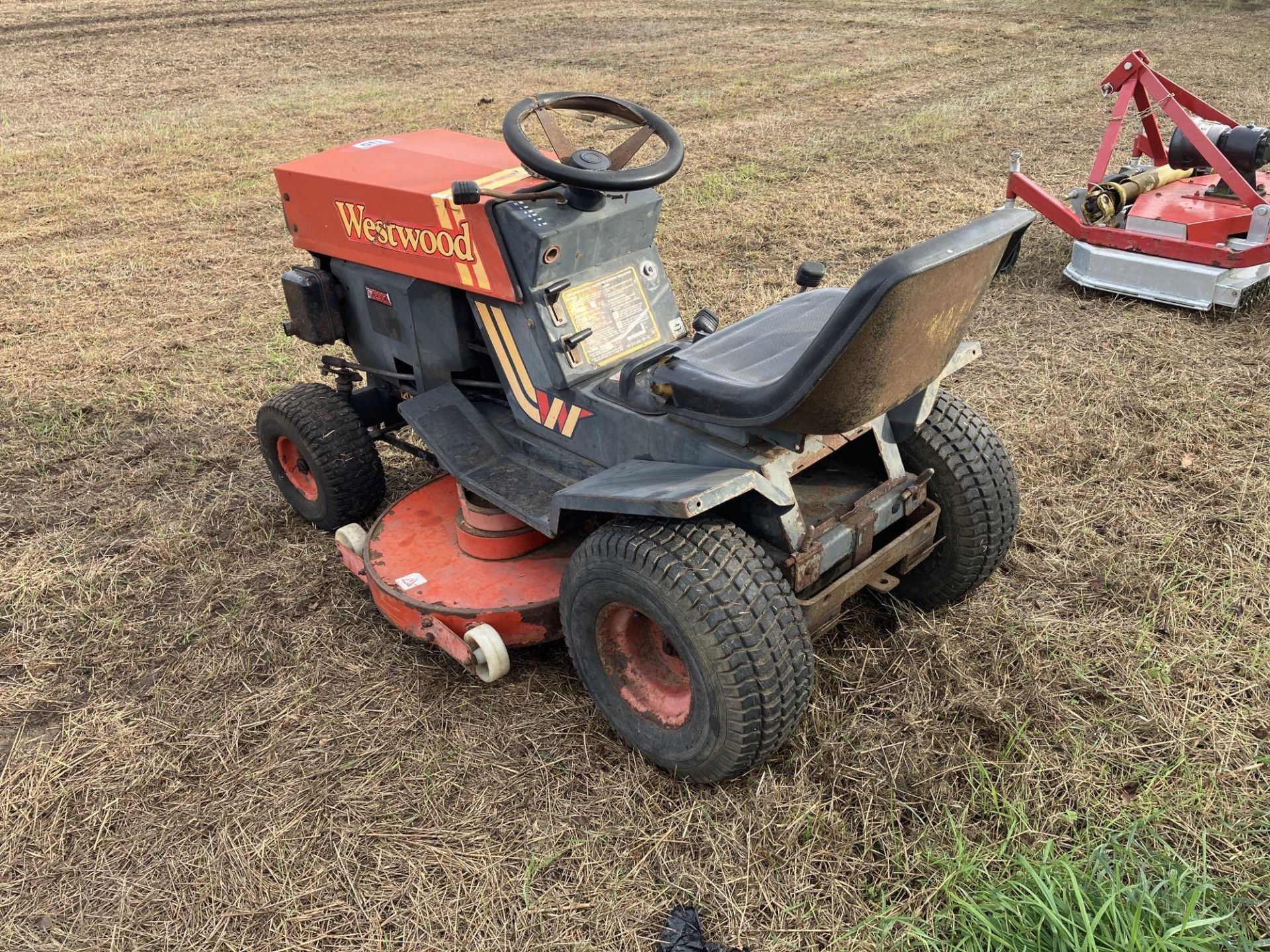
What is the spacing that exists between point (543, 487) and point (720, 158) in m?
5.89

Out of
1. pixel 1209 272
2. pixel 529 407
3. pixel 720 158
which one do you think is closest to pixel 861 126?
pixel 720 158

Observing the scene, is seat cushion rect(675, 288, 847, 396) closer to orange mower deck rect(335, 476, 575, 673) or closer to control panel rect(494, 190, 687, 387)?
control panel rect(494, 190, 687, 387)

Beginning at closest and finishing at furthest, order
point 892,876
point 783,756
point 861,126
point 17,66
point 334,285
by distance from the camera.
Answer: point 892,876
point 783,756
point 334,285
point 861,126
point 17,66

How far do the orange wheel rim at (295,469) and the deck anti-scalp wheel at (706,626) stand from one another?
1.49 meters

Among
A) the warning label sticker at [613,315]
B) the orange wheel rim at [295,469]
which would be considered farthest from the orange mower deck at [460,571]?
the warning label sticker at [613,315]

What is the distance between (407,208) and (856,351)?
64.3 inches

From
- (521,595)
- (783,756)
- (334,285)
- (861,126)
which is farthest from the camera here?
(861,126)

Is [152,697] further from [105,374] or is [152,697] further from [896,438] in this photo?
[105,374]

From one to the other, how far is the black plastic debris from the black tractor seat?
109 cm

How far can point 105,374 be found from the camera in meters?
4.74

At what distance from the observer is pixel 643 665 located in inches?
100

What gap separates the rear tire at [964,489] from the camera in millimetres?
2668

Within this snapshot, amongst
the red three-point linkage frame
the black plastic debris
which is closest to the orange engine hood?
the black plastic debris

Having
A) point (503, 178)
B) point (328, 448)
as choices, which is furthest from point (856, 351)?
point (328, 448)
